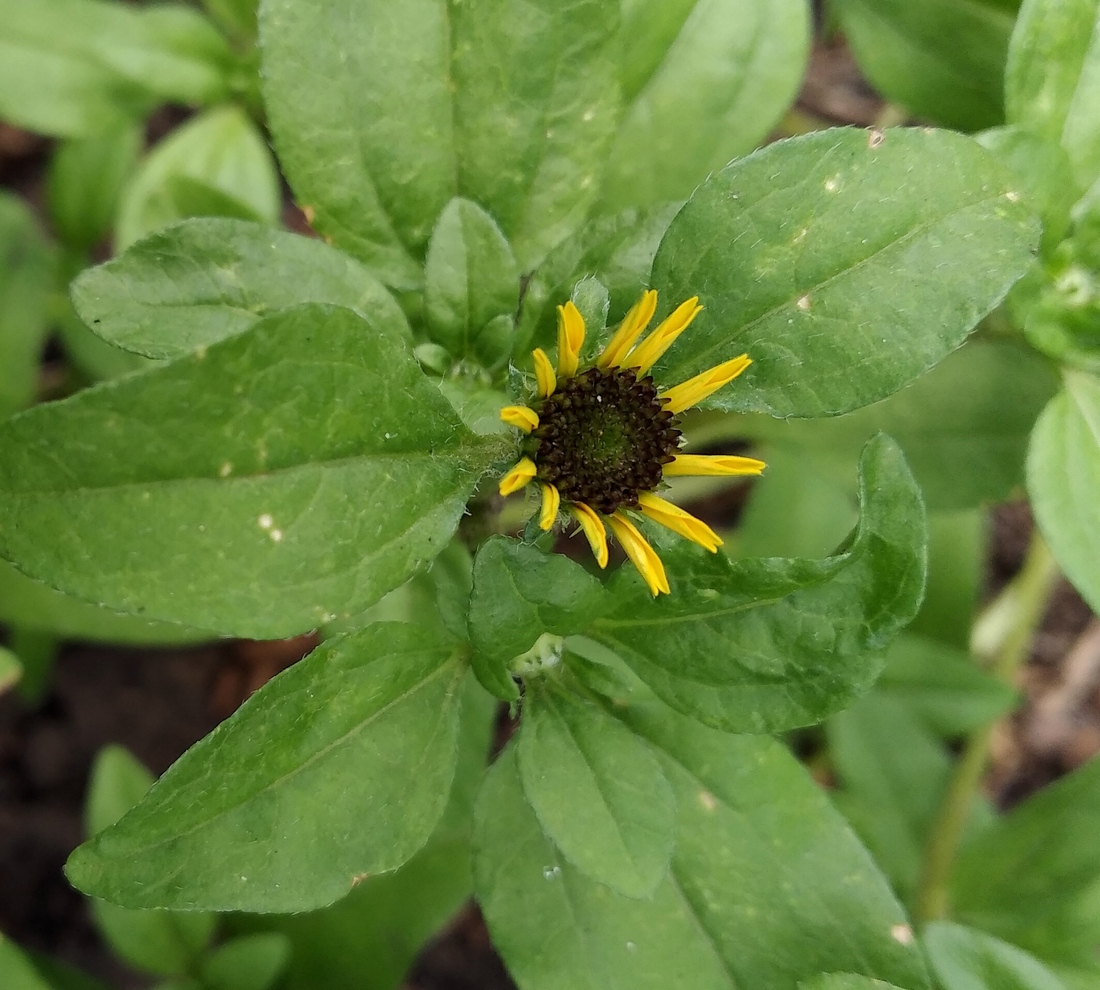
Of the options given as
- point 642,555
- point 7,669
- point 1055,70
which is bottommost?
point 7,669

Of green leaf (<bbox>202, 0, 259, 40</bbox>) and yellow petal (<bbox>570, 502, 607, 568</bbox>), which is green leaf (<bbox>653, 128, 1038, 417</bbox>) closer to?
yellow petal (<bbox>570, 502, 607, 568</bbox>)

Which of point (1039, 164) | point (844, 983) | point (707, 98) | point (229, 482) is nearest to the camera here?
point (229, 482)

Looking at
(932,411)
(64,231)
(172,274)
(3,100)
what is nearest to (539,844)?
(172,274)

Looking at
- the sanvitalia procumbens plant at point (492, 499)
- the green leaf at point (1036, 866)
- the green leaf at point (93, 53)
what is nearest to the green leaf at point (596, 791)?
the sanvitalia procumbens plant at point (492, 499)

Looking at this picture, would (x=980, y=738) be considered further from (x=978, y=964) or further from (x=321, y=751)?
(x=321, y=751)

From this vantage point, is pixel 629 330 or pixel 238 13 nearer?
pixel 629 330

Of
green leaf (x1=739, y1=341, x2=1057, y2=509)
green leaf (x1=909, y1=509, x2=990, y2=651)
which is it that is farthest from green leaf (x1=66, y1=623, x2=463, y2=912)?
green leaf (x1=909, y1=509, x2=990, y2=651)

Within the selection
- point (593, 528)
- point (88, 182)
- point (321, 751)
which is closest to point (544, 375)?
point (593, 528)

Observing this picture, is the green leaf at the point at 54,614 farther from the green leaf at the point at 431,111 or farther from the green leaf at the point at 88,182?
the green leaf at the point at 431,111
